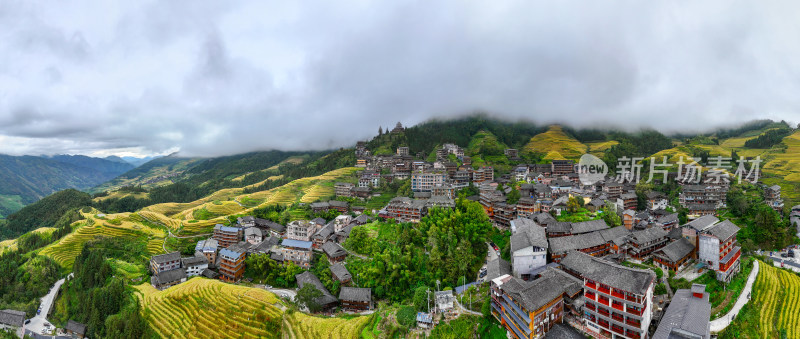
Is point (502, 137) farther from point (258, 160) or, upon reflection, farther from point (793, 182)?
point (258, 160)

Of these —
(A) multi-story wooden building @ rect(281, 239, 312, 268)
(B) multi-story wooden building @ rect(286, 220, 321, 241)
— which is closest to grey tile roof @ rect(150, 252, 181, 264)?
(B) multi-story wooden building @ rect(286, 220, 321, 241)

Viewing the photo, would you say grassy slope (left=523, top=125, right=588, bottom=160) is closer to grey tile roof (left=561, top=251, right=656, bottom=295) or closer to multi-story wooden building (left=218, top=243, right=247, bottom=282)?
grey tile roof (left=561, top=251, right=656, bottom=295)

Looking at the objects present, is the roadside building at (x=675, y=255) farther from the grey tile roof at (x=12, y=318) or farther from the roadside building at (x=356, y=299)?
the grey tile roof at (x=12, y=318)

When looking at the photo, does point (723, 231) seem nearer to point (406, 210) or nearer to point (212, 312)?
point (406, 210)

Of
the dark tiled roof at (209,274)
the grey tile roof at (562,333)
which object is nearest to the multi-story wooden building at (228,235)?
the dark tiled roof at (209,274)

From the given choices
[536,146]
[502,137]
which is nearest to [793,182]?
[536,146]

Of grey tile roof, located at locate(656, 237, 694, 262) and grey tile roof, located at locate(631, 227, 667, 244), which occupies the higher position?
grey tile roof, located at locate(631, 227, 667, 244)
